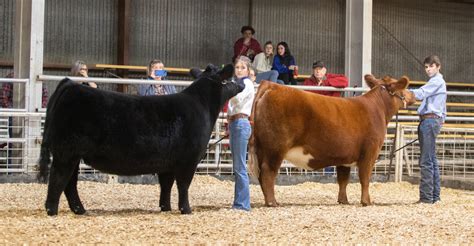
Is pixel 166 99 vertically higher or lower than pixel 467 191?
higher

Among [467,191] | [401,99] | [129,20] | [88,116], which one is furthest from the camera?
[129,20]

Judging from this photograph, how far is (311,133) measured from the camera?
8.84 meters

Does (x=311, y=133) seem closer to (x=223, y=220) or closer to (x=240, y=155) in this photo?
(x=240, y=155)

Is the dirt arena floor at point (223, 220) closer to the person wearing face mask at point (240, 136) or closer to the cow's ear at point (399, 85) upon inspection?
the person wearing face mask at point (240, 136)

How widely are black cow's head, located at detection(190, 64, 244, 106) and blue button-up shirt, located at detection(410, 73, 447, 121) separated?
2.53 metres

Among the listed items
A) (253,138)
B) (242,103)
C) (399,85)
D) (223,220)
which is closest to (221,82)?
(242,103)

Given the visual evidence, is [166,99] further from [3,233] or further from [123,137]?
[3,233]

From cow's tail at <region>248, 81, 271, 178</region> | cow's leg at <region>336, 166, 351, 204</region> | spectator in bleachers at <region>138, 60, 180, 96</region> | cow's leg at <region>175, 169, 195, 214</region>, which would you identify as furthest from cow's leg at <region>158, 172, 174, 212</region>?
cow's leg at <region>336, 166, 351, 204</region>

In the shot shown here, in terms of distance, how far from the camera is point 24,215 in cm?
733

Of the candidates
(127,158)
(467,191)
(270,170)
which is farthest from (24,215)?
(467,191)

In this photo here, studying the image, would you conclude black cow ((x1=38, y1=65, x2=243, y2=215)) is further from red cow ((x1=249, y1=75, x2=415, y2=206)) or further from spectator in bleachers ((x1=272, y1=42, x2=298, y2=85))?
spectator in bleachers ((x1=272, y1=42, x2=298, y2=85))

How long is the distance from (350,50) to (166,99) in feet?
20.6

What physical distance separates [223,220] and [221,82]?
1.45 m

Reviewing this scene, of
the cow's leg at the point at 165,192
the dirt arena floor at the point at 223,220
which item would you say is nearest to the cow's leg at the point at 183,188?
the dirt arena floor at the point at 223,220
